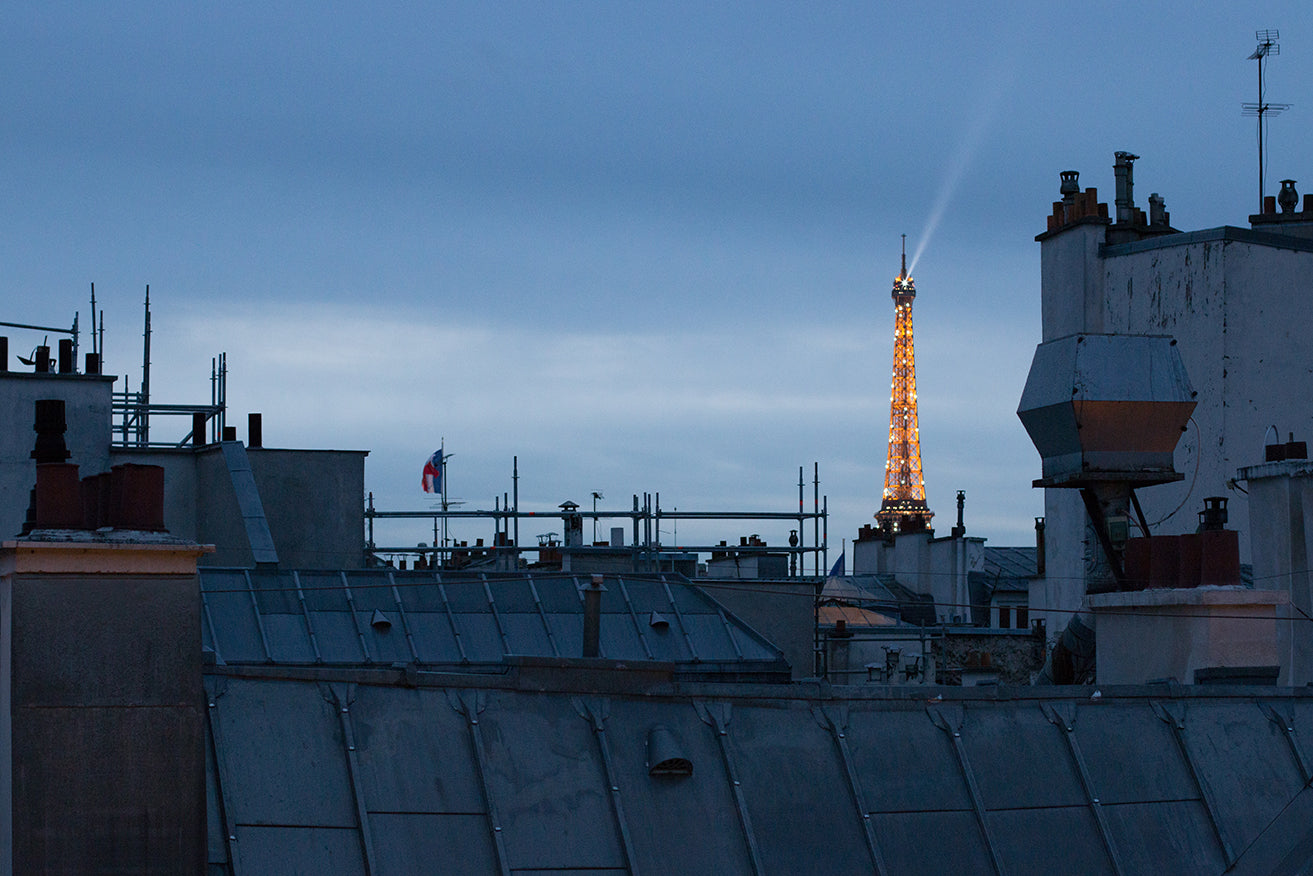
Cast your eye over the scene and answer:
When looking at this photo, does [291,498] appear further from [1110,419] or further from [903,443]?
[903,443]

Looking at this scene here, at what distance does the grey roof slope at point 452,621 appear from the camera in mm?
30250

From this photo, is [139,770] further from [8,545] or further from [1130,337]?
[1130,337]

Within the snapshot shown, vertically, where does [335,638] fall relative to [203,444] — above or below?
below

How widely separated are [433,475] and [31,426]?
64.8ft

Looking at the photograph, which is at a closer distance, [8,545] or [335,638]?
[8,545]

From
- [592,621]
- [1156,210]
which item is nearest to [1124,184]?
[1156,210]

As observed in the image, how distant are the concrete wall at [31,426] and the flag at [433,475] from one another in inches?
667

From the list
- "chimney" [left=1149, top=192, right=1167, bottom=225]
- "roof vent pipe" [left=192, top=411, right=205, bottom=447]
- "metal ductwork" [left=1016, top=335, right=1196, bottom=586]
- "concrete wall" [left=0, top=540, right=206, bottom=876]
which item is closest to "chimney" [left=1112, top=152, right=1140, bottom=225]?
"chimney" [left=1149, top=192, right=1167, bottom=225]

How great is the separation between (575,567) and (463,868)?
31.7 m

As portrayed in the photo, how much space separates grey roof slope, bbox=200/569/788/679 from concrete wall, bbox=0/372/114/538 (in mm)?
5950

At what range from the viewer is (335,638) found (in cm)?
3066

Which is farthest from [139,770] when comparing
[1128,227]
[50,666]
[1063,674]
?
[1128,227]

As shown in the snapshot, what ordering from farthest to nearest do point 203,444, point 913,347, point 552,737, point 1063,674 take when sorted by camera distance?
point 913,347 < point 203,444 < point 1063,674 < point 552,737

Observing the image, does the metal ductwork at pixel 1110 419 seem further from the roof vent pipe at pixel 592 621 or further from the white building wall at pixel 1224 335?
the white building wall at pixel 1224 335
